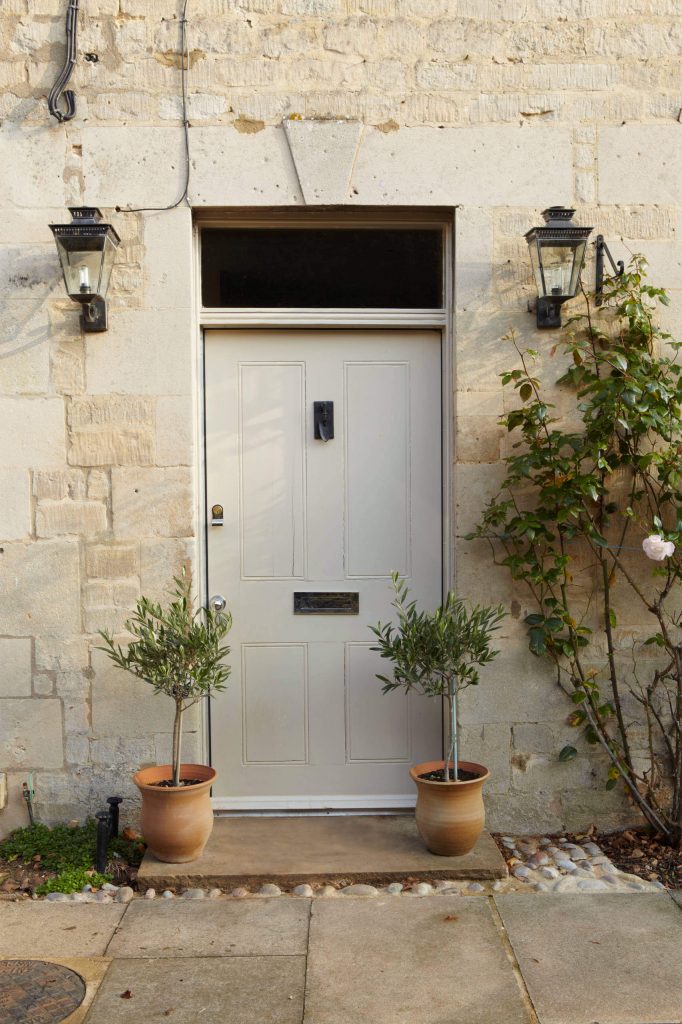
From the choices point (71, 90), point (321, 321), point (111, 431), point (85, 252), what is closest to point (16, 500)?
point (111, 431)

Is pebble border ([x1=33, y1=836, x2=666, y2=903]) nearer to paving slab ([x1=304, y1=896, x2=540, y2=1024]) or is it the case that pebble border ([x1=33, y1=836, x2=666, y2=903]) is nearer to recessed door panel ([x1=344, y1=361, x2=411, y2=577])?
paving slab ([x1=304, y1=896, x2=540, y2=1024])

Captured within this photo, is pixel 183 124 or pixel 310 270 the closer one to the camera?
pixel 183 124

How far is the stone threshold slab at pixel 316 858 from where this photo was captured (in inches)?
135

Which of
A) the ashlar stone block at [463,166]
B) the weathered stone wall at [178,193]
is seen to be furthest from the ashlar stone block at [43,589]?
the ashlar stone block at [463,166]

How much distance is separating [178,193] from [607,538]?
2380mm

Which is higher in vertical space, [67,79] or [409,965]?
[67,79]

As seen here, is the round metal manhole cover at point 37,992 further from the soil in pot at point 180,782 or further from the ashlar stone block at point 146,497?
the ashlar stone block at point 146,497

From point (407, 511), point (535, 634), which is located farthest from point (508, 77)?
point (535, 634)

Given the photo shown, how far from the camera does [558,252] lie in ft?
12.1

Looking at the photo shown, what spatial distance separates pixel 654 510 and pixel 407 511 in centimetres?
108

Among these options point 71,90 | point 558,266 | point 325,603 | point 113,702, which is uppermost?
point 71,90

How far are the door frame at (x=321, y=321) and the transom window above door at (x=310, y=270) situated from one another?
5 cm

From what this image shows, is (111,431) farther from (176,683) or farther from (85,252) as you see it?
(176,683)

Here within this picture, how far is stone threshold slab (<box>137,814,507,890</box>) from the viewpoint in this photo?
344 cm
